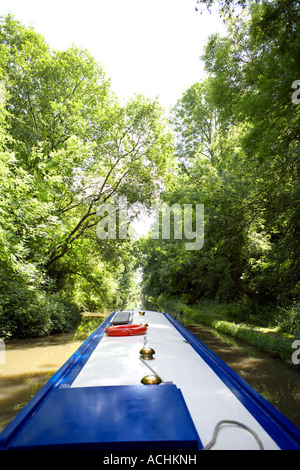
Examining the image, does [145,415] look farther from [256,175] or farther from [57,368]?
[256,175]

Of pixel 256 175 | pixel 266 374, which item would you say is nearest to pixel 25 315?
pixel 266 374

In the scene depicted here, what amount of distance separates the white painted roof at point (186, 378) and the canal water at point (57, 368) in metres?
1.48

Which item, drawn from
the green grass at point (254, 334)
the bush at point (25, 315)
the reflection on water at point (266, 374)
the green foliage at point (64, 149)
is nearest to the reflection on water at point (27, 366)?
the bush at point (25, 315)

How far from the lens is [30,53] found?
416 inches

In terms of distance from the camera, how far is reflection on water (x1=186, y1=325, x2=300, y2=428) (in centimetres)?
421

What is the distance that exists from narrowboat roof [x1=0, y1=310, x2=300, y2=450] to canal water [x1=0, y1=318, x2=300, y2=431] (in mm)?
1767

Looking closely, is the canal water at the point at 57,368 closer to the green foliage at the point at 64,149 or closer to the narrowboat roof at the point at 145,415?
the green foliage at the point at 64,149

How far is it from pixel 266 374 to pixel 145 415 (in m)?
4.98

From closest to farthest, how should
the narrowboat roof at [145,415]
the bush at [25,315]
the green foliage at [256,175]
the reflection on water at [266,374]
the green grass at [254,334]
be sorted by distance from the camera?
the narrowboat roof at [145,415], the reflection on water at [266,374], the green foliage at [256,175], the green grass at [254,334], the bush at [25,315]

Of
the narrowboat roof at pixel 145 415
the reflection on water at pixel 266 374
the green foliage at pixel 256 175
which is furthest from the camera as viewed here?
the green foliage at pixel 256 175

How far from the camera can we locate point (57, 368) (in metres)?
5.57

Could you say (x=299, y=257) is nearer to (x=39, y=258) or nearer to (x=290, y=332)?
(x=290, y=332)

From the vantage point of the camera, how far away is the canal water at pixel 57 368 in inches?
160

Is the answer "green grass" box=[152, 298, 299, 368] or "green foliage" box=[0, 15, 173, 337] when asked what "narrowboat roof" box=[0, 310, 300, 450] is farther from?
"green foliage" box=[0, 15, 173, 337]
